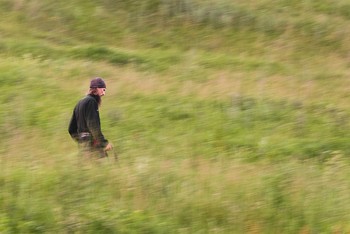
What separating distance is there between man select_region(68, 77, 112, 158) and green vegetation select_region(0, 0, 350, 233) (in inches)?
12.3

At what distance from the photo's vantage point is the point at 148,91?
13.2m

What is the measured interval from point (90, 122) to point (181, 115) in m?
3.96

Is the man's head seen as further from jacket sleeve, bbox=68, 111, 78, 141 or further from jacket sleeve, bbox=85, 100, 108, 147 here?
jacket sleeve, bbox=68, 111, 78, 141

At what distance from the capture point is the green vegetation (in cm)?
567

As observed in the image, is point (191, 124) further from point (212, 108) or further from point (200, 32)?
point (200, 32)

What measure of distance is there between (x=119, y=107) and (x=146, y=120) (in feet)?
2.70

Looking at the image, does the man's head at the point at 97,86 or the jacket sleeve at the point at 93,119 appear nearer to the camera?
the jacket sleeve at the point at 93,119

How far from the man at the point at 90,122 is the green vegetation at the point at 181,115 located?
1.02 feet

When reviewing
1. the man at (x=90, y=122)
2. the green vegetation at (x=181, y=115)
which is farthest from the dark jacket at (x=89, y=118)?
the green vegetation at (x=181, y=115)

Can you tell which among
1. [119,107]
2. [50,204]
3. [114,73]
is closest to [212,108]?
[119,107]

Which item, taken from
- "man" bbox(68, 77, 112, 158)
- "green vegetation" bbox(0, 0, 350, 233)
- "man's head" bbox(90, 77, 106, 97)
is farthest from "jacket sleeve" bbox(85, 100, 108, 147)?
"green vegetation" bbox(0, 0, 350, 233)

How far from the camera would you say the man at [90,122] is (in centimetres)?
806

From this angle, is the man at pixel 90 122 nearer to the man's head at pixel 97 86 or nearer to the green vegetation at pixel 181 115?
the man's head at pixel 97 86

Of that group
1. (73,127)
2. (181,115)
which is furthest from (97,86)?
(181,115)
